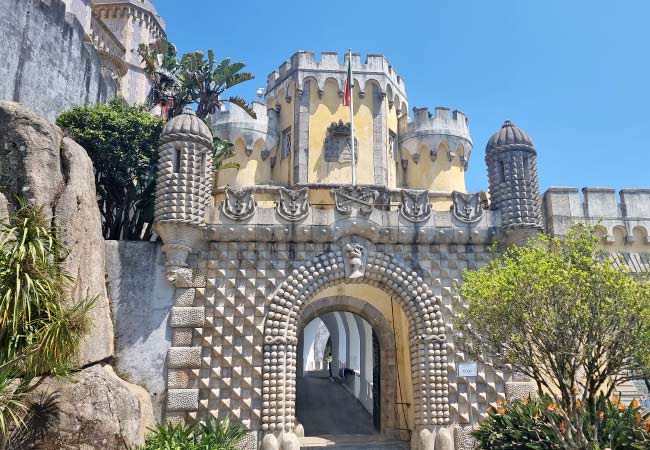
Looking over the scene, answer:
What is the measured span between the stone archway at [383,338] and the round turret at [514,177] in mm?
4890

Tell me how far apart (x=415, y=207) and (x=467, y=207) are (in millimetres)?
1522

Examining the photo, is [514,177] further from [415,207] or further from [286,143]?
[286,143]

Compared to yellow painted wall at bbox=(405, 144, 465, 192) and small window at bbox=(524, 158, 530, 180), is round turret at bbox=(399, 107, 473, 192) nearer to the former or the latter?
yellow painted wall at bbox=(405, 144, 465, 192)

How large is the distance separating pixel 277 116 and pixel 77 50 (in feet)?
31.4

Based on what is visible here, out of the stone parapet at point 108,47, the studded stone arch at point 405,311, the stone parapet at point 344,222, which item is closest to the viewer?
the studded stone arch at point 405,311

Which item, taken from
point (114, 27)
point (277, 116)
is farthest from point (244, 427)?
point (114, 27)

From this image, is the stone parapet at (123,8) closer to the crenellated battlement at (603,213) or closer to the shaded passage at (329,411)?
the shaded passage at (329,411)

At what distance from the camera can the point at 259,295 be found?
14570 mm

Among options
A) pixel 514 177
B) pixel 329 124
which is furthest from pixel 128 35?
pixel 514 177

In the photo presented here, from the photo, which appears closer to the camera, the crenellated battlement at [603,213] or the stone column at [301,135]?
the crenellated battlement at [603,213]

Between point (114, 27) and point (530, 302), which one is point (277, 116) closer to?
point (530, 302)

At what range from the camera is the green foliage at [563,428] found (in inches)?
388

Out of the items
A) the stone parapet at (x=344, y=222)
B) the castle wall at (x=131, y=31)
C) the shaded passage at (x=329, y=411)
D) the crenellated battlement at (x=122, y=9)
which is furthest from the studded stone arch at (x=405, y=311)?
the crenellated battlement at (x=122, y=9)

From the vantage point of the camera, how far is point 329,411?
21.7 m
